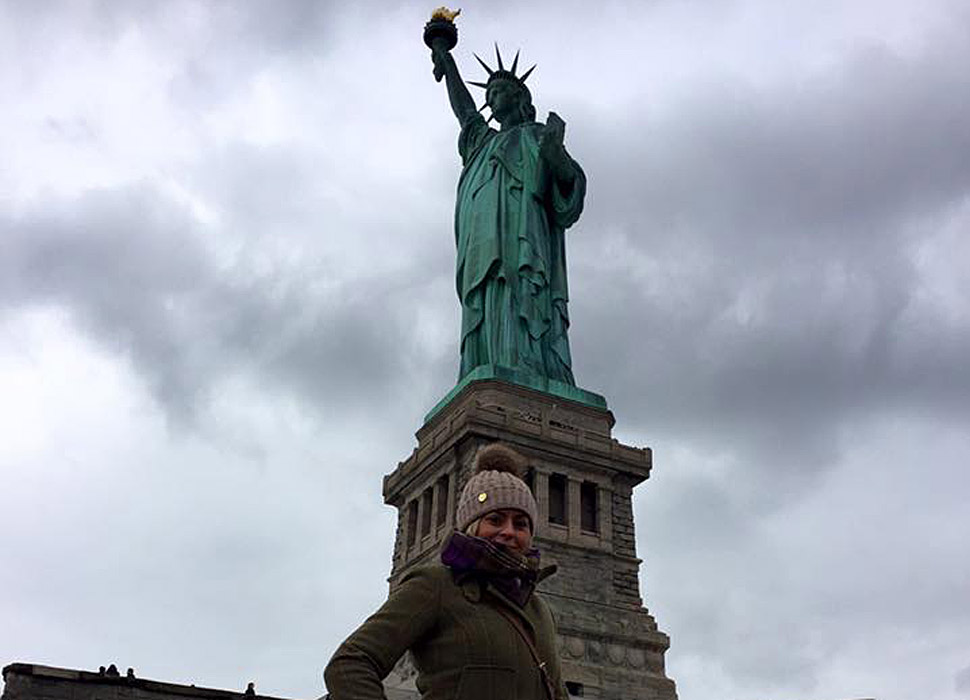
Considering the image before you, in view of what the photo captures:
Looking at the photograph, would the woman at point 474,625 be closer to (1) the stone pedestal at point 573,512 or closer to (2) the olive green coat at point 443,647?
(2) the olive green coat at point 443,647

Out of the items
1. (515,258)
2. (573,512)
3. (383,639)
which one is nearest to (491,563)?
(383,639)

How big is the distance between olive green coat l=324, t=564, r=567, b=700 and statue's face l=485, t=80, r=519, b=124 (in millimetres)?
32520

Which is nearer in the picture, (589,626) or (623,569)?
(589,626)

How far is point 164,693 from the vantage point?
18984mm

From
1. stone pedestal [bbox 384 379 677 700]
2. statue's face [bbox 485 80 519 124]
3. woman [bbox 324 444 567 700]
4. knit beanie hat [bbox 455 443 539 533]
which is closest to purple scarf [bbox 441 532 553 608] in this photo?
woman [bbox 324 444 567 700]

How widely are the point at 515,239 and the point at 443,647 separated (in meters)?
28.5

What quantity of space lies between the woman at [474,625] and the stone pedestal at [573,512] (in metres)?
22.1

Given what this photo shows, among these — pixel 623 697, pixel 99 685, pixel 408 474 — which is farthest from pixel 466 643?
pixel 408 474

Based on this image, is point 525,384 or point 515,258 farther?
point 515,258

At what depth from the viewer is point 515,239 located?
31703mm

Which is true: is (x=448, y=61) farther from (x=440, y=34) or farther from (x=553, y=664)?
(x=553, y=664)

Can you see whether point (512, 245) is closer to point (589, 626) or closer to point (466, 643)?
point (589, 626)

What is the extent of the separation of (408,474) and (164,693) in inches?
494

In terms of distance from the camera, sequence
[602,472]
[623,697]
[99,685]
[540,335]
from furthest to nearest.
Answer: [540,335] < [602,472] < [623,697] < [99,685]
